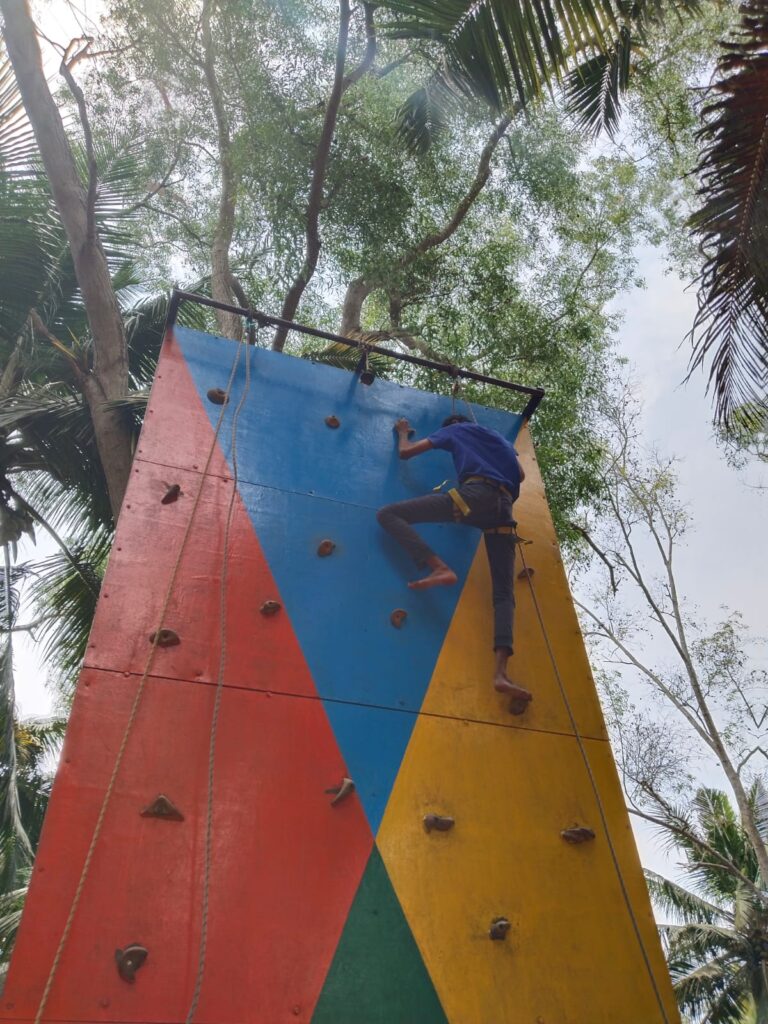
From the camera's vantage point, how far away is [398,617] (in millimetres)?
3795

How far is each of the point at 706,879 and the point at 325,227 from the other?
13245 millimetres

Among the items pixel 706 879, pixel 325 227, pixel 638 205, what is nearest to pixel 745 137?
pixel 325 227

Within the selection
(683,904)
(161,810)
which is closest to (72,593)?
(161,810)

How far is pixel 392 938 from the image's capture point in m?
2.85

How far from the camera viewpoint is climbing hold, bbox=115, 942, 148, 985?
241cm

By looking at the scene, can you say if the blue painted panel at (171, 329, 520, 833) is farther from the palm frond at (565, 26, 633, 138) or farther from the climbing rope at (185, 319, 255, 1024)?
the palm frond at (565, 26, 633, 138)

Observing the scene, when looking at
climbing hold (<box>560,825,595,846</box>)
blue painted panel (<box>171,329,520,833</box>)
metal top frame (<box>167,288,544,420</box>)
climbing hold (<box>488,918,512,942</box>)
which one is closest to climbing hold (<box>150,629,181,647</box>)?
blue painted panel (<box>171,329,520,833</box>)

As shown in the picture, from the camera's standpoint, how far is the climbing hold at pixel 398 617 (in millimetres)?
3783

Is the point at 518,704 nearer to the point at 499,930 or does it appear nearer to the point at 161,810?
the point at 499,930

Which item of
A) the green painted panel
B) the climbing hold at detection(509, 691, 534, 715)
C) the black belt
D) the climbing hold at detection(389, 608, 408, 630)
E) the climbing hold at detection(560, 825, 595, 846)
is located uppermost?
the black belt

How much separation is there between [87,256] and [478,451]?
3.42m

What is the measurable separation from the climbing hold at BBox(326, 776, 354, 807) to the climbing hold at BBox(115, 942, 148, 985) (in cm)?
85

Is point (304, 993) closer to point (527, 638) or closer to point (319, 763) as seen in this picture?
point (319, 763)

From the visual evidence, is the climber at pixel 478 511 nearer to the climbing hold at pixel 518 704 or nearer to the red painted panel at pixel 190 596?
the climbing hold at pixel 518 704
